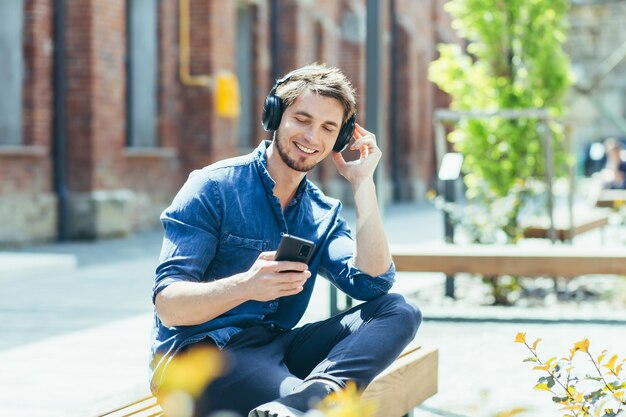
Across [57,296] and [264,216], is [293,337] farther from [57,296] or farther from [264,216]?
[57,296]

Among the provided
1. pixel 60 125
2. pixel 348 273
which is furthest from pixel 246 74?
pixel 348 273

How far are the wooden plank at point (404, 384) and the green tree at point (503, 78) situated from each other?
21.1 ft

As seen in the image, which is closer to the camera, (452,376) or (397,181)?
(452,376)

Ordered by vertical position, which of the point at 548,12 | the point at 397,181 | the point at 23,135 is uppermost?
the point at 548,12

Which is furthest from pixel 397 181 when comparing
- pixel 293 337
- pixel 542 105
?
pixel 293 337

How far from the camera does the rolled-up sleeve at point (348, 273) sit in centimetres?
368

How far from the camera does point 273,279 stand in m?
3.02

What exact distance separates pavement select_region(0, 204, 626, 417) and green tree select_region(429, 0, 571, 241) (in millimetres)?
1188

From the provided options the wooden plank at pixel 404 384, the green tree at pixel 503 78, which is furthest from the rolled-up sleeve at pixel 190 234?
the green tree at pixel 503 78

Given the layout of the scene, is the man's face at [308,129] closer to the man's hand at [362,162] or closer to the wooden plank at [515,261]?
the man's hand at [362,162]

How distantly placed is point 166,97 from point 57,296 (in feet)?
29.6

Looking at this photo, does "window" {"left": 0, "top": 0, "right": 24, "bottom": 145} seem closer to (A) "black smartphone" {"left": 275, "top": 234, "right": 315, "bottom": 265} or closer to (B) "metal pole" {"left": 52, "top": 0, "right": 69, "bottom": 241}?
(B) "metal pole" {"left": 52, "top": 0, "right": 69, "bottom": 241}

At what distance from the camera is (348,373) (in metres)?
3.32

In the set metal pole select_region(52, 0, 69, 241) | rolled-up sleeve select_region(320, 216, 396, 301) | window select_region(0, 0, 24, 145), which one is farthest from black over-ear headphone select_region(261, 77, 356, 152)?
metal pole select_region(52, 0, 69, 241)
